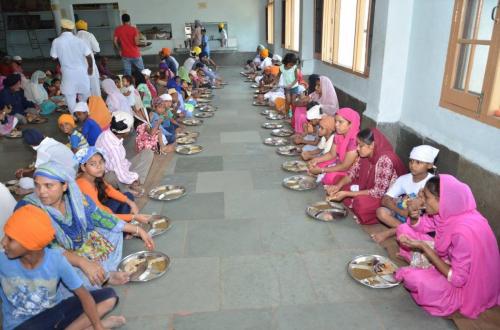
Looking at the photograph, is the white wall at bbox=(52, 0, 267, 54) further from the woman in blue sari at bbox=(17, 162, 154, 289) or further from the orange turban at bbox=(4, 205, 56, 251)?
the orange turban at bbox=(4, 205, 56, 251)

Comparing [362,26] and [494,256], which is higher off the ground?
[362,26]

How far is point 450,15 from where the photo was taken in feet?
11.4

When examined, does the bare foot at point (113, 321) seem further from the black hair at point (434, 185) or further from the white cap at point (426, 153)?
the white cap at point (426, 153)

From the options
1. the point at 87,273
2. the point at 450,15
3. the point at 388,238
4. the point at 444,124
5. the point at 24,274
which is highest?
the point at 450,15

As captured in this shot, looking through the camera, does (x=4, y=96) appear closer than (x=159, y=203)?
No

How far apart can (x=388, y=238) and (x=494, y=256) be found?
1016 millimetres

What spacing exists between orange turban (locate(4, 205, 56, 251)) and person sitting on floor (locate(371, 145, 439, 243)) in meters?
2.58

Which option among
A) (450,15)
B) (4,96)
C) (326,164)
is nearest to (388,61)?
(450,15)

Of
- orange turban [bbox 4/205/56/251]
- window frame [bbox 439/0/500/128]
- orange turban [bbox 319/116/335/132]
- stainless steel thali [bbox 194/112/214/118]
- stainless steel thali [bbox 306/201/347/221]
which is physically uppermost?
window frame [bbox 439/0/500/128]

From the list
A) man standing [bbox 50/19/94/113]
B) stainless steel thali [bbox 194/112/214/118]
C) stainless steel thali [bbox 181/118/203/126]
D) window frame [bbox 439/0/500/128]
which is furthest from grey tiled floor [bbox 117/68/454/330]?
stainless steel thali [bbox 194/112/214/118]

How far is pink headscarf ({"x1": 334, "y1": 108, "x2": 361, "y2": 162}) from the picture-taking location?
3996 millimetres

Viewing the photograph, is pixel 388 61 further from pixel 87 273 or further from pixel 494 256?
pixel 87 273

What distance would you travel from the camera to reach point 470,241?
2.20 metres

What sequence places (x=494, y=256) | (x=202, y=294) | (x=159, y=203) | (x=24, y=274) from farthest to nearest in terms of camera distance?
(x=159, y=203) < (x=202, y=294) < (x=494, y=256) < (x=24, y=274)
